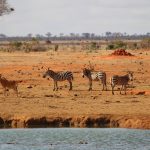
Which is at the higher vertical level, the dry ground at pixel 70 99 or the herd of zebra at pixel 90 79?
the herd of zebra at pixel 90 79

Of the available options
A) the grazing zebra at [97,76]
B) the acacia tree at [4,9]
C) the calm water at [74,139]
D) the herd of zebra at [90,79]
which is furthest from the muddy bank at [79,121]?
the acacia tree at [4,9]

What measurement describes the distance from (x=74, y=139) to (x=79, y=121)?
2.94m

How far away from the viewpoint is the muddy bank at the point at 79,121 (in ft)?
80.7

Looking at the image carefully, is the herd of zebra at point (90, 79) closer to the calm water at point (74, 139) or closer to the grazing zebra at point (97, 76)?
the grazing zebra at point (97, 76)

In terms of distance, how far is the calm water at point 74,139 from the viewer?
2069 centimetres

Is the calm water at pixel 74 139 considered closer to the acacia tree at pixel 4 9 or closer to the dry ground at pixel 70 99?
the dry ground at pixel 70 99

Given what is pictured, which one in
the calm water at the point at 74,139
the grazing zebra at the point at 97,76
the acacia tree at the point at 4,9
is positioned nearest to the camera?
the calm water at the point at 74,139

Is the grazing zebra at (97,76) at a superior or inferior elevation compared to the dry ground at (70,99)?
superior

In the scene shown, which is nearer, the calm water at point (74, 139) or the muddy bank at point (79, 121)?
the calm water at point (74, 139)

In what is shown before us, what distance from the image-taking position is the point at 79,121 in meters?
25.0

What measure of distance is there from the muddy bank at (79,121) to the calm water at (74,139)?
1.00 meters

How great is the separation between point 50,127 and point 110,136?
118 inches

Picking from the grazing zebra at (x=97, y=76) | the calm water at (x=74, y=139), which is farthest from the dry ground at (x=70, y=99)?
the calm water at (x=74, y=139)

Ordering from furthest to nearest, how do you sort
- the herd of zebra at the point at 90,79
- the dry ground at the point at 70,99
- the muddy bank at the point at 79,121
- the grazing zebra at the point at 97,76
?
the grazing zebra at the point at 97,76
the herd of zebra at the point at 90,79
the dry ground at the point at 70,99
the muddy bank at the point at 79,121
